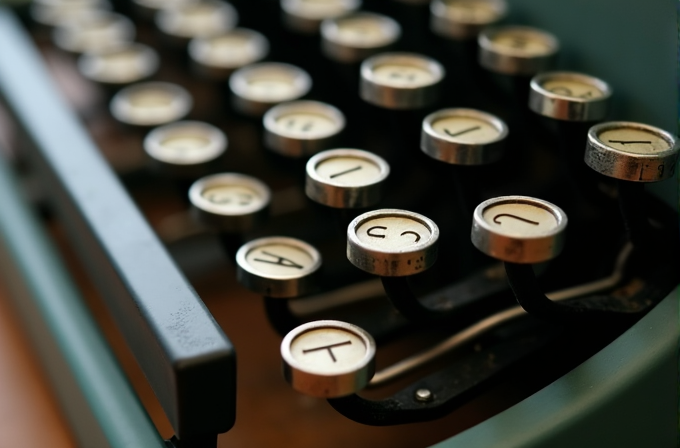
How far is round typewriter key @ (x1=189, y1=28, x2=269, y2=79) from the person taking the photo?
1550 millimetres

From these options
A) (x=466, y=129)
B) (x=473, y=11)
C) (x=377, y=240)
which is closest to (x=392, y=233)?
(x=377, y=240)

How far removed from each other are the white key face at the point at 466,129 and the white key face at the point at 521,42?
125mm

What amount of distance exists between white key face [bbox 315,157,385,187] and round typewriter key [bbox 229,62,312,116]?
32 cm

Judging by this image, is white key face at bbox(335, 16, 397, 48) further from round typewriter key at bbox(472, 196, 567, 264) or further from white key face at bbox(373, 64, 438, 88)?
round typewriter key at bbox(472, 196, 567, 264)

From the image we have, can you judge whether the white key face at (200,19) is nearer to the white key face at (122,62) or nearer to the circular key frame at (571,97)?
the white key face at (122,62)

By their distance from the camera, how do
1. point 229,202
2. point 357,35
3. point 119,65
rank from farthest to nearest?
point 119,65
point 357,35
point 229,202

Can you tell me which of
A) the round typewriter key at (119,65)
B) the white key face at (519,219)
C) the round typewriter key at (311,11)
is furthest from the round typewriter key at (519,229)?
the round typewriter key at (119,65)

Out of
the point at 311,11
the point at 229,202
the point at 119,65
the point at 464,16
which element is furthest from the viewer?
the point at 119,65

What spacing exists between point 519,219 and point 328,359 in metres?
0.25

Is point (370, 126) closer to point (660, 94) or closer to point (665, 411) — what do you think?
point (660, 94)

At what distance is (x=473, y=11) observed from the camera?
1373mm

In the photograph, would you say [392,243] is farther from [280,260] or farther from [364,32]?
[364,32]

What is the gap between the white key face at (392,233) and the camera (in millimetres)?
877

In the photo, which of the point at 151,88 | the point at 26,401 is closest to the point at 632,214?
the point at 26,401
